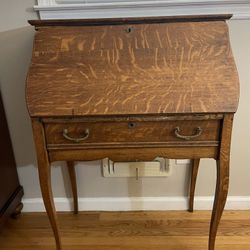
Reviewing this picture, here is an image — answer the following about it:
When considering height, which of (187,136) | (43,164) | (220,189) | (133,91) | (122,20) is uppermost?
(122,20)

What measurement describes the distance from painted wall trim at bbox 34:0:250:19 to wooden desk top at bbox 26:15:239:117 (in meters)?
0.18

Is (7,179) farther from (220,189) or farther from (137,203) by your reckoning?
(220,189)

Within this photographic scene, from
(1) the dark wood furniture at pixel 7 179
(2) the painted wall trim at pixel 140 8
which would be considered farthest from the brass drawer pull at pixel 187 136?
(1) the dark wood furniture at pixel 7 179

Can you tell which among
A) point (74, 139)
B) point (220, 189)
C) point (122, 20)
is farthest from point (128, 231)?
point (122, 20)

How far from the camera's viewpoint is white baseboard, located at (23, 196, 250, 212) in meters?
1.73

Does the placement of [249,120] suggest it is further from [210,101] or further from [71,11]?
[71,11]

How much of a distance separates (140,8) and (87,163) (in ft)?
2.89

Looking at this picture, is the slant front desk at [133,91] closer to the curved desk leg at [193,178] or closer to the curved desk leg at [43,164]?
the curved desk leg at [43,164]

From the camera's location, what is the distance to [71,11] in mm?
1352

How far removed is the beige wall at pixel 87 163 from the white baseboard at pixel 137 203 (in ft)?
0.10

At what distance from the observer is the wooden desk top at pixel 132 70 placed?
41.0 inches

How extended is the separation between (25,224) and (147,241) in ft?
2.37

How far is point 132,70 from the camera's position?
1109mm

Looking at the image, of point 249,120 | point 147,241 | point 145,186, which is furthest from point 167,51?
point 147,241
